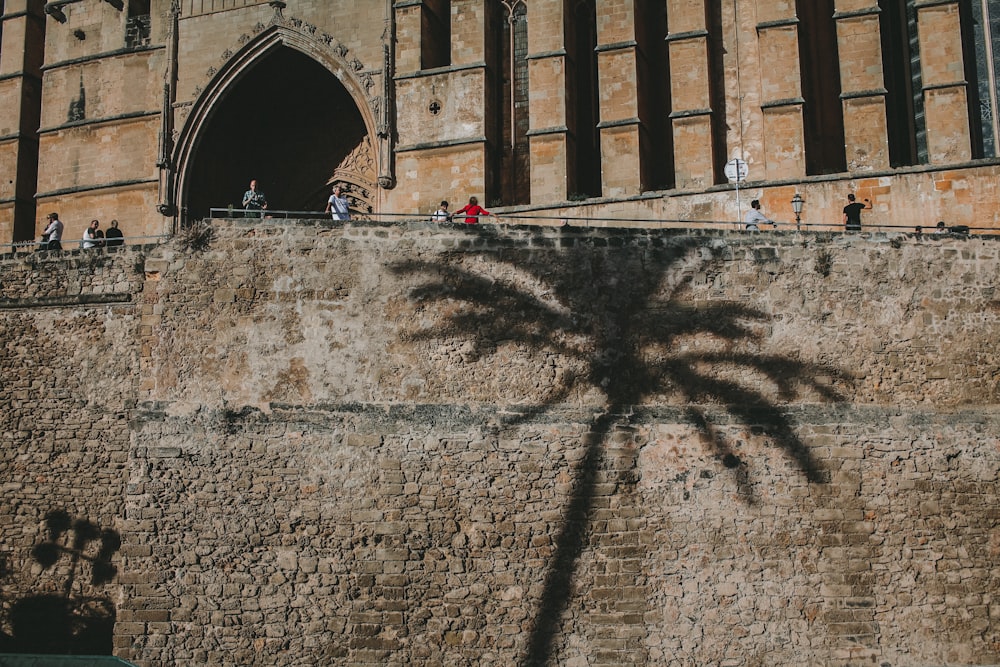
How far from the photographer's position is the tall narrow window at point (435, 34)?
18.1 metres

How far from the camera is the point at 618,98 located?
17.2 meters

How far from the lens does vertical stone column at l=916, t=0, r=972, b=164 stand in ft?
51.0

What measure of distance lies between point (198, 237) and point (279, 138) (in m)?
9.83

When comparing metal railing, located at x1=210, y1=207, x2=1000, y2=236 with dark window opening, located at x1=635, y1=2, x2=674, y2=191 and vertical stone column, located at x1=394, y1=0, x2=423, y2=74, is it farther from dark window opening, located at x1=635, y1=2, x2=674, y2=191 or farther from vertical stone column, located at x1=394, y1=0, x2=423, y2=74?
vertical stone column, located at x1=394, y1=0, x2=423, y2=74

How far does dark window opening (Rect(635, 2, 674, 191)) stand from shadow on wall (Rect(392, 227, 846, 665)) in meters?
6.94

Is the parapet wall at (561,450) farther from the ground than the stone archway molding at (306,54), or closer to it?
closer to it

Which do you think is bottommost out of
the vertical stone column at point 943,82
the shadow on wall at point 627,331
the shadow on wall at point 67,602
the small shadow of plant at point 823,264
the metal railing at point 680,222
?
the shadow on wall at point 67,602

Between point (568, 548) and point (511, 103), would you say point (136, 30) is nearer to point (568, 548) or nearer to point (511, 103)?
point (511, 103)

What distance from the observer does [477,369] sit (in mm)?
10484

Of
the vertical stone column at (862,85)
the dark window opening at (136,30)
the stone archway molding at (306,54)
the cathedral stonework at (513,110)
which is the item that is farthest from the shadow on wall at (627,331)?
the dark window opening at (136,30)

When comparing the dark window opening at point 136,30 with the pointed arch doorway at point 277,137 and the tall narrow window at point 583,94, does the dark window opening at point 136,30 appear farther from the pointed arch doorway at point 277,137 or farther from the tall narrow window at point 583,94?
the tall narrow window at point 583,94

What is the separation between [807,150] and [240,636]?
11789 mm

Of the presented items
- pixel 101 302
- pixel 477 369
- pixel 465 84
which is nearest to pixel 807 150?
pixel 465 84

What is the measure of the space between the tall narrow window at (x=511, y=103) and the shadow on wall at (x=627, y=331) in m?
7.14
